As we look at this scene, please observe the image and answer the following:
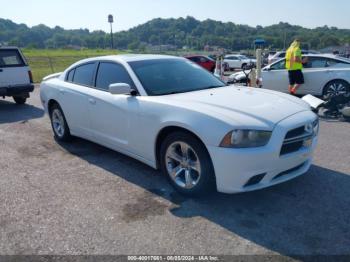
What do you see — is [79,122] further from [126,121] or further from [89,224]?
[89,224]

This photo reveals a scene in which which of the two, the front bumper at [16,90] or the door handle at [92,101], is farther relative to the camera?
the front bumper at [16,90]

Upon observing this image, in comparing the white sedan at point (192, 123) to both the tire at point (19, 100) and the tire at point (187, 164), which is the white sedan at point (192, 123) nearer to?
the tire at point (187, 164)

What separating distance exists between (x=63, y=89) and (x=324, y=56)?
777 cm

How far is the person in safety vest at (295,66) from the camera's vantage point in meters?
9.80

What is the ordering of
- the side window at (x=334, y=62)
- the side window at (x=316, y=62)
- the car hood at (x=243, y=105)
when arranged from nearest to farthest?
the car hood at (x=243, y=105) < the side window at (x=334, y=62) < the side window at (x=316, y=62)

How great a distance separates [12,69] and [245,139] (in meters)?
8.90

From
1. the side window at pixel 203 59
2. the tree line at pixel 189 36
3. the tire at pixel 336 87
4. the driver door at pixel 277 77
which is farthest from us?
the tree line at pixel 189 36

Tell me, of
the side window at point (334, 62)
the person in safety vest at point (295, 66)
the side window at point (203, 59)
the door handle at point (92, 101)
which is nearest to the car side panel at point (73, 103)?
the door handle at point (92, 101)

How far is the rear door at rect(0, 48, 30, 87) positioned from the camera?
1012cm

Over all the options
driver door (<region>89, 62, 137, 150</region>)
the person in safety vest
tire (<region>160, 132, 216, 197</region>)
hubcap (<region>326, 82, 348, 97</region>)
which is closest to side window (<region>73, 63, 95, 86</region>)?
driver door (<region>89, 62, 137, 150</region>)

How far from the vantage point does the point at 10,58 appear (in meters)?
10.4

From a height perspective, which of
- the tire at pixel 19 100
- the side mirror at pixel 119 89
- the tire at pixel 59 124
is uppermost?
the side mirror at pixel 119 89

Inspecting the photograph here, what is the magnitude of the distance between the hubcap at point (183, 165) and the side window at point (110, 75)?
1118 mm

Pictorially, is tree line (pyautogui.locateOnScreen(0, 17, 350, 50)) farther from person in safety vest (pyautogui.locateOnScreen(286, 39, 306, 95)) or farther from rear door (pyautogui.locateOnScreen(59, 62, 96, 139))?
rear door (pyautogui.locateOnScreen(59, 62, 96, 139))
